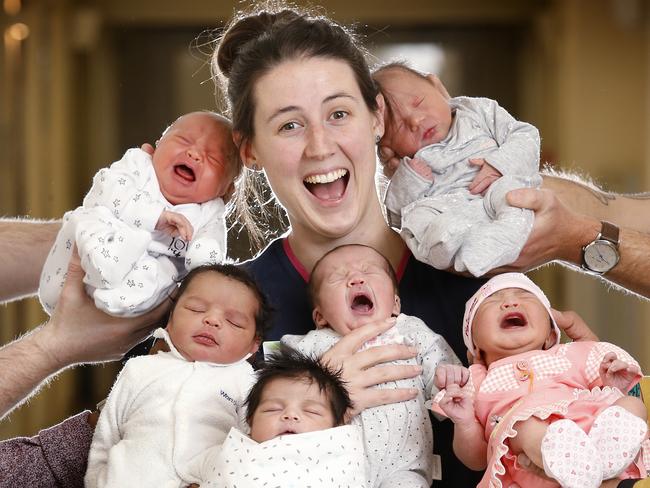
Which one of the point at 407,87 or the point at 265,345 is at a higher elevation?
the point at 407,87

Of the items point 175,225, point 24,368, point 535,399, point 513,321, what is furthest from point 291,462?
point 24,368

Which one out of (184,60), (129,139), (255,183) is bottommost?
(129,139)

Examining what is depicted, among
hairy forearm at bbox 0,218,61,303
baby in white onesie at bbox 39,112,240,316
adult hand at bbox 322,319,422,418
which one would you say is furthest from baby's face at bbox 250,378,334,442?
hairy forearm at bbox 0,218,61,303

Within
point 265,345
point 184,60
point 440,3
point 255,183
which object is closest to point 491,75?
point 440,3

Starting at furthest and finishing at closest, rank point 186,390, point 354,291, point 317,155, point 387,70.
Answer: point 387,70, point 317,155, point 354,291, point 186,390

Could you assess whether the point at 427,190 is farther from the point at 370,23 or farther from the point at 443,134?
the point at 370,23

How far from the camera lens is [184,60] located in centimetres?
672

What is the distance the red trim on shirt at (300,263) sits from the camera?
2.25 meters

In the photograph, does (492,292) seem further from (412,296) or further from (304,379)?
(304,379)

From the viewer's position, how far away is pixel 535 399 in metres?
1.80

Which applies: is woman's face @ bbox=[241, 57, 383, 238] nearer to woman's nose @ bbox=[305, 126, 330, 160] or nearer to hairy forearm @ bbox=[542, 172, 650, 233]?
woman's nose @ bbox=[305, 126, 330, 160]

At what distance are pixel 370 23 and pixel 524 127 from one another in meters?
4.48

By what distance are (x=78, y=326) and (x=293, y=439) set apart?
0.73 meters

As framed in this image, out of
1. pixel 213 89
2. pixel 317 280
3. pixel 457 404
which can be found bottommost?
pixel 213 89
